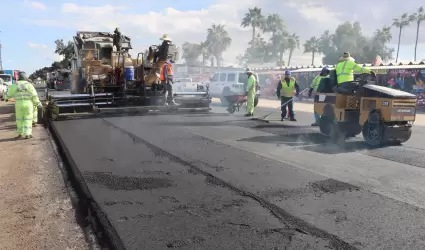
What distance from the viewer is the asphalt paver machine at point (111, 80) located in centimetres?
1155

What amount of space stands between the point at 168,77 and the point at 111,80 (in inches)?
73.1

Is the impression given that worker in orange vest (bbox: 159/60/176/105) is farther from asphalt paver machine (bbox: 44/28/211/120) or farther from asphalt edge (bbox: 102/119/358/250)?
asphalt edge (bbox: 102/119/358/250)

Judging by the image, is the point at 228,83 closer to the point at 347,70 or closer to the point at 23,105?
the point at 347,70

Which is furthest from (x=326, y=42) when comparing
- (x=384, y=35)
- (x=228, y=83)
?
(x=228, y=83)

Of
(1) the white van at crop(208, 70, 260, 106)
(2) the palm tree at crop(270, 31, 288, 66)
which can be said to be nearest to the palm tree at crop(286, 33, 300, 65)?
(2) the palm tree at crop(270, 31, 288, 66)

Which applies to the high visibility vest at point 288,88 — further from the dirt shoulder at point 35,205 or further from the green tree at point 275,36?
the green tree at point 275,36

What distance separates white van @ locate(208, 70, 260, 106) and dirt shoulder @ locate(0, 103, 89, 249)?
1206 cm

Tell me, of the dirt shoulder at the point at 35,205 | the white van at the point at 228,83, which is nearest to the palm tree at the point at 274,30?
the white van at the point at 228,83

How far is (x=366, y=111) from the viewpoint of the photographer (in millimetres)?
7895

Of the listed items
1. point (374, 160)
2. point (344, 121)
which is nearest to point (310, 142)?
point (344, 121)

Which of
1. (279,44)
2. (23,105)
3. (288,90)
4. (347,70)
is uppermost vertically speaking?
(279,44)

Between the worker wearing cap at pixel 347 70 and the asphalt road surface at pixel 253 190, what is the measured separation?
1390 mm

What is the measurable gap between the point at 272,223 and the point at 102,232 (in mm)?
1634

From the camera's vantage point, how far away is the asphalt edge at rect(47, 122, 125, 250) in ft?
11.1
